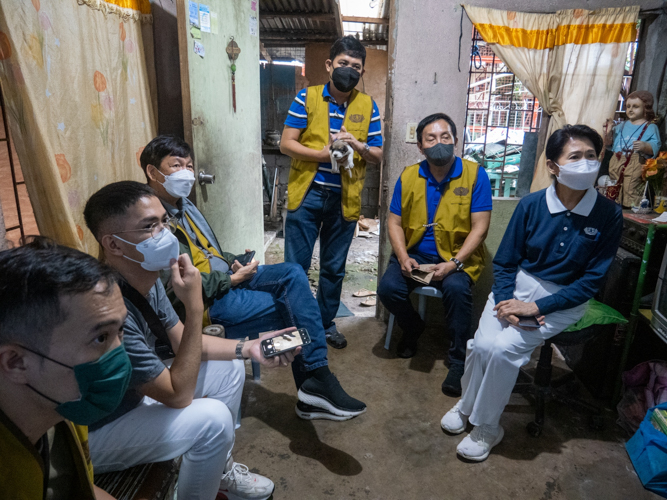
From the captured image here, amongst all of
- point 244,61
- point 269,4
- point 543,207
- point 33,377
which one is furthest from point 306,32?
point 33,377

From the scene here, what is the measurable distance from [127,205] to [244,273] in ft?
2.84

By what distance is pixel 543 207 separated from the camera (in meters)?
2.27

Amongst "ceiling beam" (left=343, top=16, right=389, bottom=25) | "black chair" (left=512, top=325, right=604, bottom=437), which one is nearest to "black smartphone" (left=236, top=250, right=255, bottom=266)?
"black chair" (left=512, top=325, right=604, bottom=437)

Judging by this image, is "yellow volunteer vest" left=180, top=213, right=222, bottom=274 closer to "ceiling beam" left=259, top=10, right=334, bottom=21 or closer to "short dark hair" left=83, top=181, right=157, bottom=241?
"short dark hair" left=83, top=181, right=157, bottom=241

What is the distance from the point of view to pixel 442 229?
2809 millimetres

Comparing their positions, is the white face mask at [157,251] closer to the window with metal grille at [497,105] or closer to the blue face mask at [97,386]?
the blue face mask at [97,386]

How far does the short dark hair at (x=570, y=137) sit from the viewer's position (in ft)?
7.04

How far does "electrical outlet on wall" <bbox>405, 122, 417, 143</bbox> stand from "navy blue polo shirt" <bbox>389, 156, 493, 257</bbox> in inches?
12.8

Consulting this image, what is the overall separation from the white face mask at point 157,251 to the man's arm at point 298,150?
135cm

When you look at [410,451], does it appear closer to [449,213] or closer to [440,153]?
[449,213]

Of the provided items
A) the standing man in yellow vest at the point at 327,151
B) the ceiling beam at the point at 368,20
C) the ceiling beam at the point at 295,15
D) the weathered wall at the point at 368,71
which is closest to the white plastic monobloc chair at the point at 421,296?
the standing man in yellow vest at the point at 327,151

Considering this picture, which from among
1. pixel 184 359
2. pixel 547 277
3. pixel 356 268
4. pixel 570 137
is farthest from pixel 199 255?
pixel 356 268

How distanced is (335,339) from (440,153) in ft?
4.76

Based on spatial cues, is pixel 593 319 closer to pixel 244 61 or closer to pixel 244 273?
pixel 244 273
